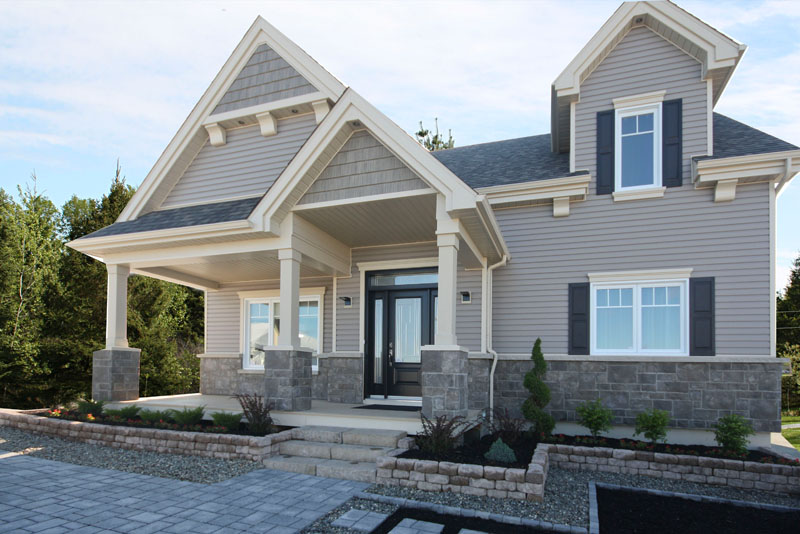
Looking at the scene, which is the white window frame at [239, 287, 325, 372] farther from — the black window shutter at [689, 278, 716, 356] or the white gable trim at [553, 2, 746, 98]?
the black window shutter at [689, 278, 716, 356]

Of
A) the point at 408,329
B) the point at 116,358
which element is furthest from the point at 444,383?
the point at 116,358

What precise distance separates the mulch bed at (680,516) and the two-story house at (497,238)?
2192 millimetres

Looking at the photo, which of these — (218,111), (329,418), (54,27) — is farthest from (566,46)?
(54,27)

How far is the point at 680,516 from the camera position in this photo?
5125 mm

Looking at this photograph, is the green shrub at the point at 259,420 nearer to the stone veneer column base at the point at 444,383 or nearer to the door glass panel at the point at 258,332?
the stone veneer column base at the point at 444,383

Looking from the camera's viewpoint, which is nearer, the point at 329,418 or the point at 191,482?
the point at 191,482

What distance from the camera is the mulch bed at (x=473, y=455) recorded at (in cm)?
570

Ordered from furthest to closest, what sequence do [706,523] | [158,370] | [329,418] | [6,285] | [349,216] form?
[158,370], [6,285], [349,216], [329,418], [706,523]

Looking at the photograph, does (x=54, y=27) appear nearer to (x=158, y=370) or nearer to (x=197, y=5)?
(x=197, y=5)

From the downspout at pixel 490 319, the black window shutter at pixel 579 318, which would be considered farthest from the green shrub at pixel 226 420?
the black window shutter at pixel 579 318

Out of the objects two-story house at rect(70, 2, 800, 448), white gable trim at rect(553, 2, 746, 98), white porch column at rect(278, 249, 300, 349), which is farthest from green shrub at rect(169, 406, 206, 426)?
white gable trim at rect(553, 2, 746, 98)

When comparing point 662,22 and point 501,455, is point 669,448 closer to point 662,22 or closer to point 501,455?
point 501,455

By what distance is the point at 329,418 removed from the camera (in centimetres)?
740

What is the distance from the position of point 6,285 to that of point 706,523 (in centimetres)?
1509
